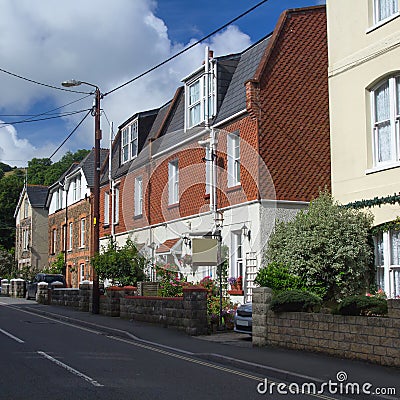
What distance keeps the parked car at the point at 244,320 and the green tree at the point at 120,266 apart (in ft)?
35.6

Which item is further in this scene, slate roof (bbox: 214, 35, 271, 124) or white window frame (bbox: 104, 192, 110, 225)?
white window frame (bbox: 104, 192, 110, 225)

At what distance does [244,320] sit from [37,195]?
4505 centimetres

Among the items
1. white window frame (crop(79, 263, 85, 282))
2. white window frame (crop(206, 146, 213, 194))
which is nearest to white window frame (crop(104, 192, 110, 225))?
white window frame (crop(79, 263, 85, 282))

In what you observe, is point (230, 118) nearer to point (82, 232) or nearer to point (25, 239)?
point (82, 232)

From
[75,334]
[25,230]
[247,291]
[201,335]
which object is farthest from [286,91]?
[25,230]

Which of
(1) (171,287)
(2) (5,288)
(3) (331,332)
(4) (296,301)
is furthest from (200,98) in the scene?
(2) (5,288)

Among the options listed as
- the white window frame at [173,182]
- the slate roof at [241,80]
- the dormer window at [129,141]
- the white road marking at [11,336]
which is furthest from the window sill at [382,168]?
the dormer window at [129,141]

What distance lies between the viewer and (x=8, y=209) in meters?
74.6

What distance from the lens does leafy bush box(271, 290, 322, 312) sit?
45.1ft

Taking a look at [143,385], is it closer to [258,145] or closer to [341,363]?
[341,363]

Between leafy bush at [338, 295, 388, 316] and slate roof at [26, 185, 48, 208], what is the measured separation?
155 feet

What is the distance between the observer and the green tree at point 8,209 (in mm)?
73375

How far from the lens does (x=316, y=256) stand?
1625 centimetres

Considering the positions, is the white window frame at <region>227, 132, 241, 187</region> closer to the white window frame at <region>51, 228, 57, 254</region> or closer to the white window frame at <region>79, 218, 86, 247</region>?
the white window frame at <region>79, 218, 86, 247</region>
